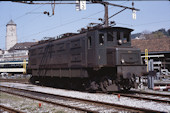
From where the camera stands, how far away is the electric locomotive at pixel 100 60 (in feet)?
43.8

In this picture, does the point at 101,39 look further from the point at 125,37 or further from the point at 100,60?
the point at 125,37

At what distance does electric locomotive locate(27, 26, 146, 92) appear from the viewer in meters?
13.4

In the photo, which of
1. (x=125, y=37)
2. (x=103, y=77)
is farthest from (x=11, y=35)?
(x=103, y=77)

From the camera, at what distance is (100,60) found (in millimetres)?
13781

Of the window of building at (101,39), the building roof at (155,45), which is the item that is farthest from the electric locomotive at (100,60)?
the building roof at (155,45)

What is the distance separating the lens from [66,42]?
17156 mm

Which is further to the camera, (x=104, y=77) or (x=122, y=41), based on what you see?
(x=122, y=41)

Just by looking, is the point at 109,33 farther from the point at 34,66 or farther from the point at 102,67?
the point at 34,66

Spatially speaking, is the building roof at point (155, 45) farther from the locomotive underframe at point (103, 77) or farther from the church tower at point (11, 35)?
the church tower at point (11, 35)

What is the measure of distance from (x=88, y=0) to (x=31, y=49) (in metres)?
9.49

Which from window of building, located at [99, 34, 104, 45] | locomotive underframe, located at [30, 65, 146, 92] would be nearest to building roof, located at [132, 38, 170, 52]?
locomotive underframe, located at [30, 65, 146, 92]


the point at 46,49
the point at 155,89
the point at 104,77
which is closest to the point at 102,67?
the point at 104,77

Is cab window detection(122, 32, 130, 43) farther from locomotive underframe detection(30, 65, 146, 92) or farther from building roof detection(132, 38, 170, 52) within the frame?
building roof detection(132, 38, 170, 52)

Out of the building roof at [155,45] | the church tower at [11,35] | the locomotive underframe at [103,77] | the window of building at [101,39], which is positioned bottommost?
the locomotive underframe at [103,77]
